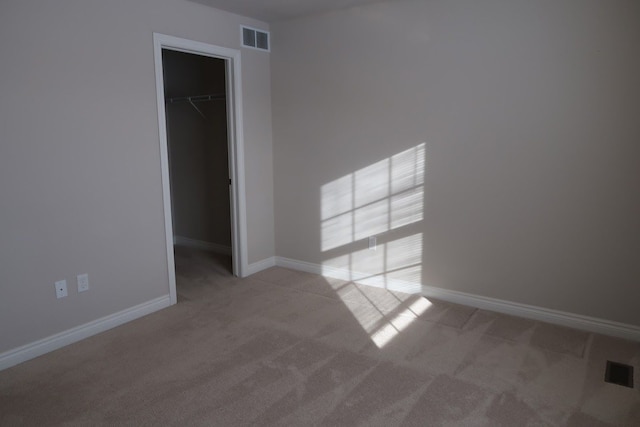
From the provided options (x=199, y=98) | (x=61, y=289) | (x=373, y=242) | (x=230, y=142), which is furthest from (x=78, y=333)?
(x=199, y=98)

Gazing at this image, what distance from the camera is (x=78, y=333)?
316cm

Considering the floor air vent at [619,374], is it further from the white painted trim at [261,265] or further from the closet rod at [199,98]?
the closet rod at [199,98]

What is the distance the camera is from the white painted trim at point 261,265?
4586 millimetres

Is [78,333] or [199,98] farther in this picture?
[199,98]

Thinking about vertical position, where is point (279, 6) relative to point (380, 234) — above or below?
above

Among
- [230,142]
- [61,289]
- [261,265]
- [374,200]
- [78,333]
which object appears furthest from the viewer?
[261,265]

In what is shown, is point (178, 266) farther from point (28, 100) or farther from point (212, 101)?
point (28, 100)

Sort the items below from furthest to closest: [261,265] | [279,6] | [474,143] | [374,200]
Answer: [261,265], [374,200], [279,6], [474,143]

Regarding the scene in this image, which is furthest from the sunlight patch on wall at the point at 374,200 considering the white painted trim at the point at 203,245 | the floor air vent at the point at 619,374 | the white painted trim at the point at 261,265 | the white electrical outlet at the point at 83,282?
the white electrical outlet at the point at 83,282

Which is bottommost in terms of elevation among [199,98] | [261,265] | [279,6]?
[261,265]

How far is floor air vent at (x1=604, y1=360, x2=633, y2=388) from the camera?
2.61m

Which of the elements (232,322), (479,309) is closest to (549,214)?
(479,309)

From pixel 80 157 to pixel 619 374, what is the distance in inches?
146

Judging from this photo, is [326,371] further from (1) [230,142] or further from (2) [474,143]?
(1) [230,142]
